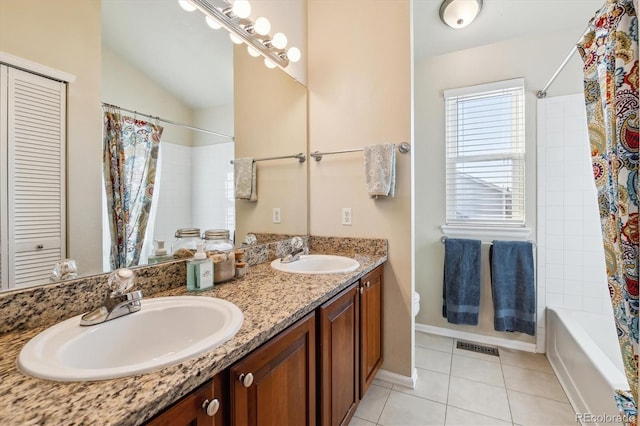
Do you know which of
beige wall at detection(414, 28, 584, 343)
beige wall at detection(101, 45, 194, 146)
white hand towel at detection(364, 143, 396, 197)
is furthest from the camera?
beige wall at detection(414, 28, 584, 343)

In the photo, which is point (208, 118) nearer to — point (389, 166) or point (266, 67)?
point (266, 67)

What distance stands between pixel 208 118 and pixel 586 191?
8.81 ft

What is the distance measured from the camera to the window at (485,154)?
7.54 ft

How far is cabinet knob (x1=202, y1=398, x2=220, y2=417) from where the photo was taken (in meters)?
0.63

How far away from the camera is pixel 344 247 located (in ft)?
6.46

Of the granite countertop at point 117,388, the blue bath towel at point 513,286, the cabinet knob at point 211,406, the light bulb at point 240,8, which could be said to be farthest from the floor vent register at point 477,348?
the light bulb at point 240,8

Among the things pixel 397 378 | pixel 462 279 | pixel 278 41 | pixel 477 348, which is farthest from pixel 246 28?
pixel 477 348

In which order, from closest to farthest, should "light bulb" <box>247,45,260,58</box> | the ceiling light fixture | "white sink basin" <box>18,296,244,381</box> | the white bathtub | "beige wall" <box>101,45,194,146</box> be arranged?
"white sink basin" <box>18,296,244,381</box> → "beige wall" <box>101,45,194,146</box> → the white bathtub → "light bulb" <box>247,45,260,58</box> → the ceiling light fixture

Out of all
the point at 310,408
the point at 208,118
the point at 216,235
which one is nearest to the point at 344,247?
the point at 216,235

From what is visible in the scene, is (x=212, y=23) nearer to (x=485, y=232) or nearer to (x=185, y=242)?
(x=185, y=242)

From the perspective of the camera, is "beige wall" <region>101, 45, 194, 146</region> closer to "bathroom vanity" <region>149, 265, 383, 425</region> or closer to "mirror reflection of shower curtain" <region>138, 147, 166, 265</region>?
"mirror reflection of shower curtain" <region>138, 147, 166, 265</region>

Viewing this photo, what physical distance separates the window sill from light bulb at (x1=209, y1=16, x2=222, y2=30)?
2.24 meters

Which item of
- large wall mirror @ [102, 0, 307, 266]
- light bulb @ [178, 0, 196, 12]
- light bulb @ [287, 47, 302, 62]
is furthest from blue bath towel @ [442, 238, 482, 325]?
light bulb @ [178, 0, 196, 12]

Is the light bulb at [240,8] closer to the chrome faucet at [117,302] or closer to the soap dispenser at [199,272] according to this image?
the soap dispenser at [199,272]
